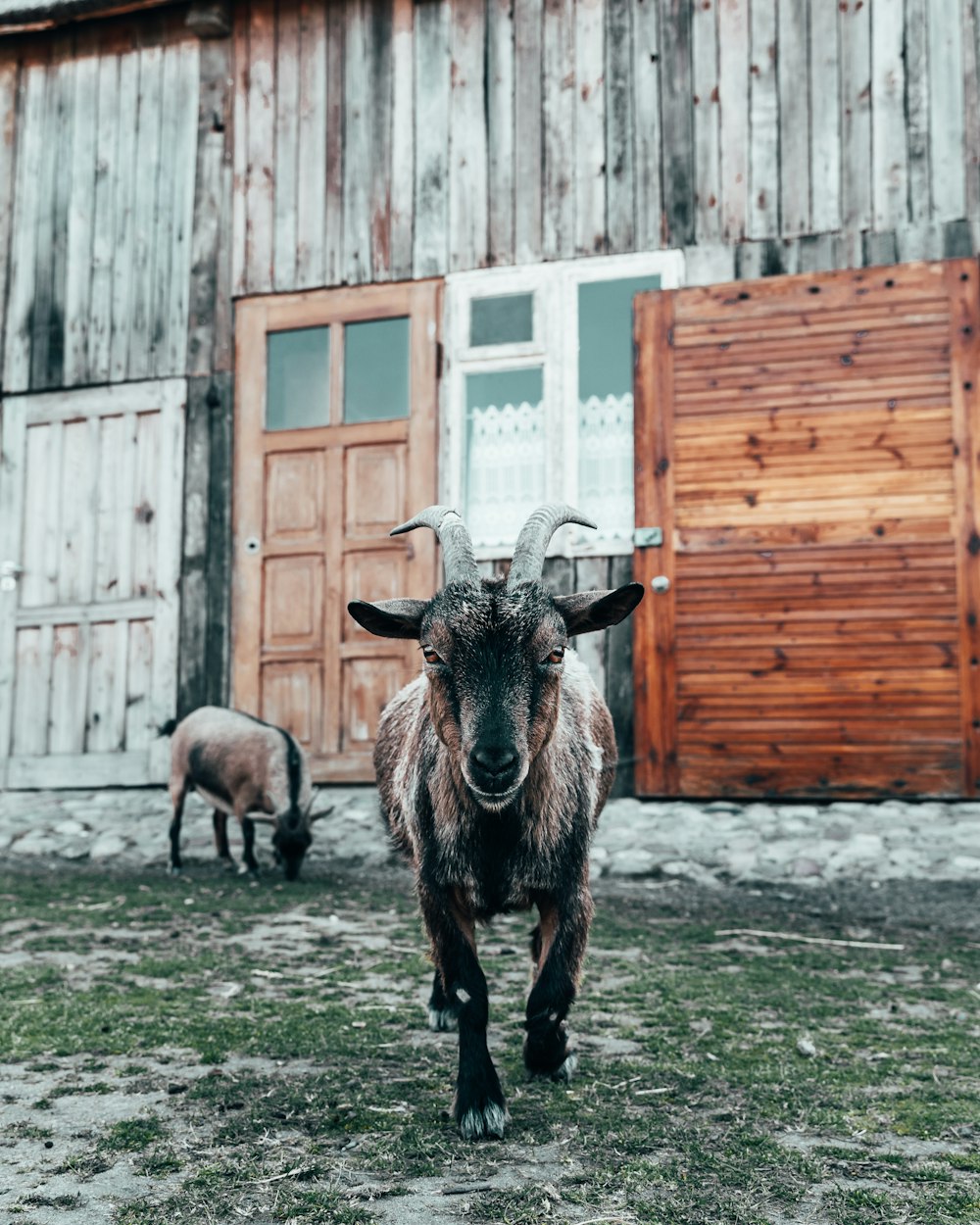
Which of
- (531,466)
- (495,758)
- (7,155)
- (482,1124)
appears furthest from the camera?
(7,155)

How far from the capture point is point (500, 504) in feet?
28.9

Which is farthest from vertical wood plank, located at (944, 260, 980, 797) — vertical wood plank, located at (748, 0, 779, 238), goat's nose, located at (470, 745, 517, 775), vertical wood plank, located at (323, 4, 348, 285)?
goat's nose, located at (470, 745, 517, 775)

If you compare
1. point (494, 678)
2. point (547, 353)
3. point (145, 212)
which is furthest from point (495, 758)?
point (145, 212)

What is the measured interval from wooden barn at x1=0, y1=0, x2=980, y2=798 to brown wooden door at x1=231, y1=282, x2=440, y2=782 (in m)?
0.03

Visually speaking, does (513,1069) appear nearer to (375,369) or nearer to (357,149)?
(375,369)

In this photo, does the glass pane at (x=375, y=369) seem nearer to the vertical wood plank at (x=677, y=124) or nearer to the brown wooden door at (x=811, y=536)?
the brown wooden door at (x=811, y=536)

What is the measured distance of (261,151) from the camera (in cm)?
964

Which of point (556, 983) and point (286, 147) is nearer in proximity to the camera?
point (556, 983)

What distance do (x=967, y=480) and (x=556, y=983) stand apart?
5358 millimetres

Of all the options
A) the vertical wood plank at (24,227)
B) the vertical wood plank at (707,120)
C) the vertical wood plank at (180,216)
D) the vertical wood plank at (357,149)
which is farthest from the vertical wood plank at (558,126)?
the vertical wood plank at (24,227)

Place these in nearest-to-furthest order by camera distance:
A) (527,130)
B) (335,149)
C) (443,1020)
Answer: (443,1020) < (527,130) < (335,149)

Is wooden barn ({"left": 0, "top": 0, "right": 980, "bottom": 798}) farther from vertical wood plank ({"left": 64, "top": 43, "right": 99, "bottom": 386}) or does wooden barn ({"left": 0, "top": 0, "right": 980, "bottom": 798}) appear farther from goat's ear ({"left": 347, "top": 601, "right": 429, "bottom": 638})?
goat's ear ({"left": 347, "top": 601, "right": 429, "bottom": 638})

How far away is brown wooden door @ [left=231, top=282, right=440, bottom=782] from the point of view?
8.83 metres

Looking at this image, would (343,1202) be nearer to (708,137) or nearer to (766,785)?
(766,785)
